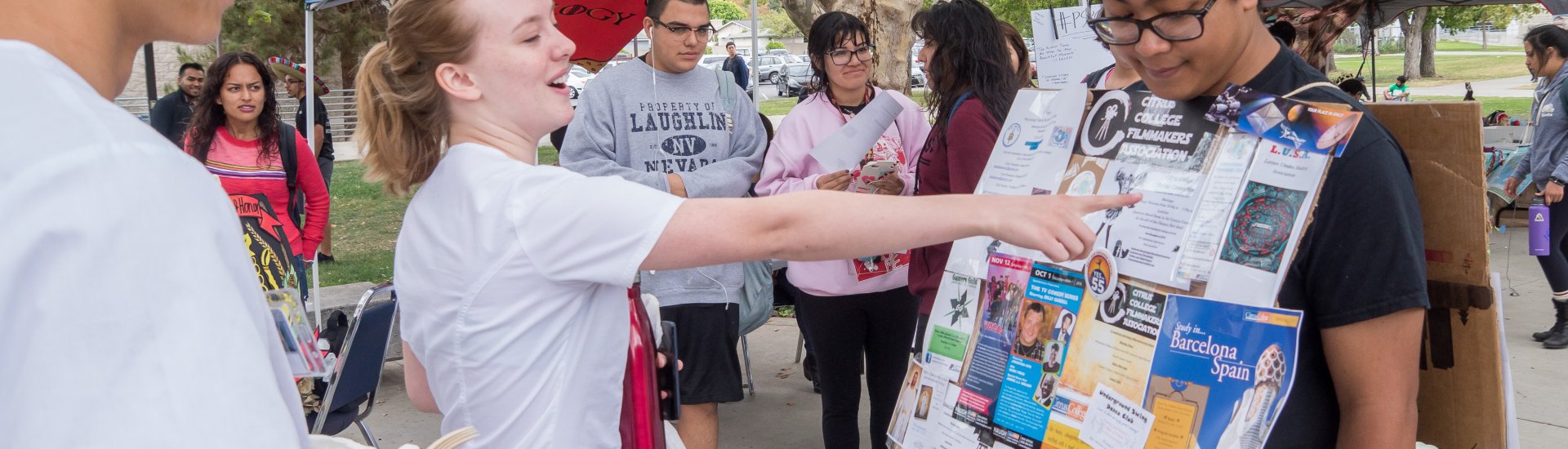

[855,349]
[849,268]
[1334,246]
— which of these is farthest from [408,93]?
[855,349]

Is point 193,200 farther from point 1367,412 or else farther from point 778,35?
point 778,35

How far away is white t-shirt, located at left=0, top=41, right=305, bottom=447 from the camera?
0.55 meters

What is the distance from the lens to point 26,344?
0.55 meters

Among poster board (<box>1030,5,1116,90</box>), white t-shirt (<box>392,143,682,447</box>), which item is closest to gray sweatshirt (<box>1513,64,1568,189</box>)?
poster board (<box>1030,5,1116,90</box>)

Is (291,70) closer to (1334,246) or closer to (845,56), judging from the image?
(845,56)

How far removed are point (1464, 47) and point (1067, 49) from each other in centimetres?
5614

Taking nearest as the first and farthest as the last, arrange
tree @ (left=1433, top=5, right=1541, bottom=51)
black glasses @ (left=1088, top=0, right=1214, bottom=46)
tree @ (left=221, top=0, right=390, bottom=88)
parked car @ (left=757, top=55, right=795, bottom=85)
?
black glasses @ (left=1088, top=0, right=1214, bottom=46)
tree @ (left=221, top=0, right=390, bottom=88)
tree @ (left=1433, top=5, right=1541, bottom=51)
parked car @ (left=757, top=55, right=795, bottom=85)

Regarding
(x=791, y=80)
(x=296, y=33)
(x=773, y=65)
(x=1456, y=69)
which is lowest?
(x=296, y=33)

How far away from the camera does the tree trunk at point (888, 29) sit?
7.83 m

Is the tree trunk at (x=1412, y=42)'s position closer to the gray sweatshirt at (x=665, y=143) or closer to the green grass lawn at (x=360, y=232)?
the green grass lawn at (x=360, y=232)

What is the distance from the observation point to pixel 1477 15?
28.9 m

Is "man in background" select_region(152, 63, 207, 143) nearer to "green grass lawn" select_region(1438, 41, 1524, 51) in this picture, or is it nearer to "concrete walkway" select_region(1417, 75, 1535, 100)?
"concrete walkway" select_region(1417, 75, 1535, 100)

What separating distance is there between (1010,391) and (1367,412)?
53 centimetres

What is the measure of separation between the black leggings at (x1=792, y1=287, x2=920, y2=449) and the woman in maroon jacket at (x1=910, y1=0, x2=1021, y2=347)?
0.36m
